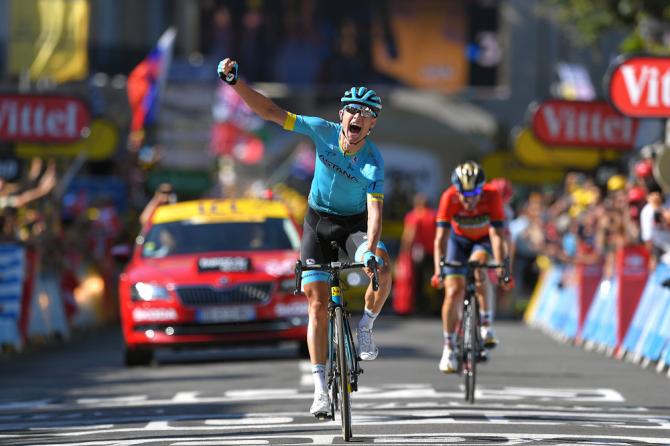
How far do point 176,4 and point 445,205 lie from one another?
59.1 metres

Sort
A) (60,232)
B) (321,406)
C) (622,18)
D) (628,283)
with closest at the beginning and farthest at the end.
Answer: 1. (321,406)
2. (628,283)
3. (60,232)
4. (622,18)

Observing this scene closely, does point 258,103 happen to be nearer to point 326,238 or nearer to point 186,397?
point 326,238

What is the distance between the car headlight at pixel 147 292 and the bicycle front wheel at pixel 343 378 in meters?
7.18

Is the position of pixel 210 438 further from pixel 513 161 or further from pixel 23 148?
pixel 513 161

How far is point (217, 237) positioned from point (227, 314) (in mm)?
1459

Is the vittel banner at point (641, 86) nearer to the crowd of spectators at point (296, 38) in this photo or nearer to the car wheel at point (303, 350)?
the car wheel at point (303, 350)

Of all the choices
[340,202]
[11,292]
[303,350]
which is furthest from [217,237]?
[340,202]

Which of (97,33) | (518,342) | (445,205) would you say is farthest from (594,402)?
(97,33)

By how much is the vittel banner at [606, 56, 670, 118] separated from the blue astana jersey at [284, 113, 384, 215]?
1080 cm

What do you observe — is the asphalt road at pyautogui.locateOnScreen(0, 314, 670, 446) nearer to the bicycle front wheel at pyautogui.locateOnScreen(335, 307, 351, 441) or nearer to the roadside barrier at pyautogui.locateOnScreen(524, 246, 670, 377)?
the bicycle front wheel at pyautogui.locateOnScreen(335, 307, 351, 441)

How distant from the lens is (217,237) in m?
20.2

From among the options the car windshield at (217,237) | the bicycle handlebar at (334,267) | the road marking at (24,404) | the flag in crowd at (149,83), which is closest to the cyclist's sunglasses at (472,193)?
the bicycle handlebar at (334,267)

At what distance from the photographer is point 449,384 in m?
16.5

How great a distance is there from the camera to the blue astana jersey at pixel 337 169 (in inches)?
473
